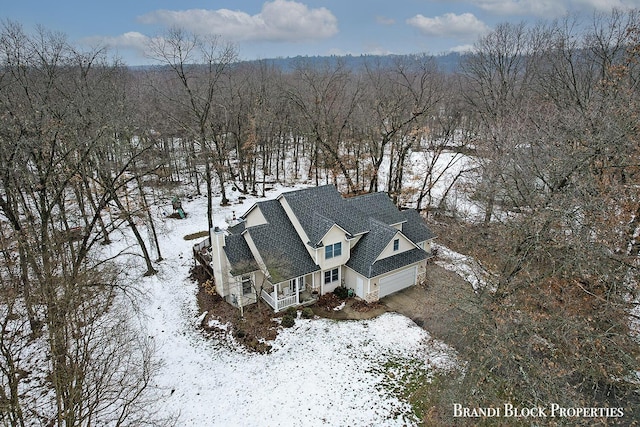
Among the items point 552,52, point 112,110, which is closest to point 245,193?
point 112,110

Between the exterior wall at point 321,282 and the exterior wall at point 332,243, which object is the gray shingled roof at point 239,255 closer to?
the exterior wall at point 321,282

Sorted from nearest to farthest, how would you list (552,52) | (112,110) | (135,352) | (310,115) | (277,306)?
(135,352)
(277,306)
(112,110)
(552,52)
(310,115)

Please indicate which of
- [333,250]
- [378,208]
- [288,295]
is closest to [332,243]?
[333,250]

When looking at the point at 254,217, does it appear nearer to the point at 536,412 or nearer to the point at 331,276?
the point at 331,276

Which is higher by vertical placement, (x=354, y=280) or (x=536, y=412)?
(x=536, y=412)

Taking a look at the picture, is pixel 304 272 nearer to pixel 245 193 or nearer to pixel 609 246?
pixel 609 246

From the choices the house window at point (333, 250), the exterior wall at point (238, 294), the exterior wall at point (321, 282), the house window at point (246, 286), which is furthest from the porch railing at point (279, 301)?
the house window at point (333, 250)

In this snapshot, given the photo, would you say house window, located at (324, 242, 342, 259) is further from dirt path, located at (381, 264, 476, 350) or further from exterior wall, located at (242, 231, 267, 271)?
dirt path, located at (381, 264, 476, 350)
